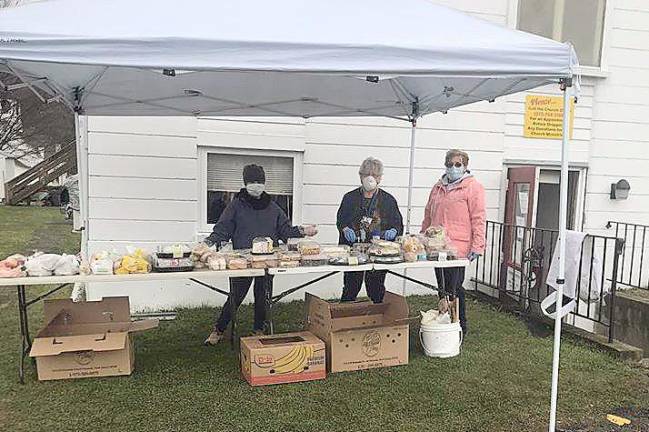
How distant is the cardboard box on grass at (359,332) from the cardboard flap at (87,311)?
1449 mm

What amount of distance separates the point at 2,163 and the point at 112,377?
25.7 m

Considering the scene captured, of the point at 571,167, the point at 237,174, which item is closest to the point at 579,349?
the point at 571,167

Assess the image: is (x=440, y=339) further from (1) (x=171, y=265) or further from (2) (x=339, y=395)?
(1) (x=171, y=265)

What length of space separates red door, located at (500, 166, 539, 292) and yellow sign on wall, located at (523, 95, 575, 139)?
25.6 inches

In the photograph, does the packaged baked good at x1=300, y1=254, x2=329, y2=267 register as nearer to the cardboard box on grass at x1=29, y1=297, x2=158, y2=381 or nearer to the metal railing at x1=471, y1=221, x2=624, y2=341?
the cardboard box on grass at x1=29, y1=297, x2=158, y2=381

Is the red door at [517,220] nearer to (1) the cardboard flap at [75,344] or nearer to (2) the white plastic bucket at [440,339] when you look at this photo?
(2) the white plastic bucket at [440,339]

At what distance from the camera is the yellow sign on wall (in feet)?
21.1

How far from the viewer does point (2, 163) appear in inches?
987

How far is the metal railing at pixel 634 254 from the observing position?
6699 millimetres

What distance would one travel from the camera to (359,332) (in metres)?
3.90

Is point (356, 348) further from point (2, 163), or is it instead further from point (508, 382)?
point (2, 163)

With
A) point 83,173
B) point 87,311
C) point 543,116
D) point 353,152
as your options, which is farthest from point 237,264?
point 543,116

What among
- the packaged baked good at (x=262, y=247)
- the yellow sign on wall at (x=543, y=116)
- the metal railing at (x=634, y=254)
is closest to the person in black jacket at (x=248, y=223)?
the packaged baked good at (x=262, y=247)

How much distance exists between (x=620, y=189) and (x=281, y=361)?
5.15 m
